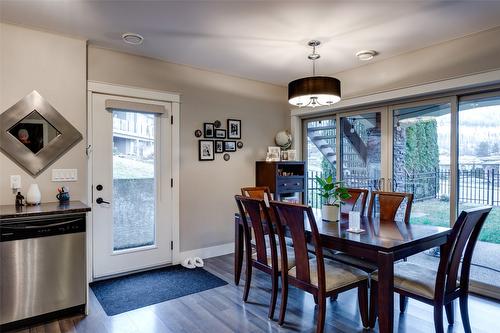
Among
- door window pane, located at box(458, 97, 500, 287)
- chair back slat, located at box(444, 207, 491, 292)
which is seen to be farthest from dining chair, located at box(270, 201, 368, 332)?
door window pane, located at box(458, 97, 500, 287)

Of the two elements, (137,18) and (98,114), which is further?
(98,114)

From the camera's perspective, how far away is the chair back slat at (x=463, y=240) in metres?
1.98

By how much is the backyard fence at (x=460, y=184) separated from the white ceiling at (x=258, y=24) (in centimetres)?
141

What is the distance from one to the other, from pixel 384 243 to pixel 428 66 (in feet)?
7.82

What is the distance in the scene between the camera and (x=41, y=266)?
8.07 feet

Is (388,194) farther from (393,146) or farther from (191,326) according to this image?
(191,326)

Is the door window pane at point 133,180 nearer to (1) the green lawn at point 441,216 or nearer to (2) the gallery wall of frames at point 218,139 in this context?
(2) the gallery wall of frames at point 218,139

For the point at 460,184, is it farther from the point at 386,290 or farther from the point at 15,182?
the point at 15,182

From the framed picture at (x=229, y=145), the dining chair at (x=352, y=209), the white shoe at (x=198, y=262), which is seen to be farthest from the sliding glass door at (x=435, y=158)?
the white shoe at (x=198, y=262)

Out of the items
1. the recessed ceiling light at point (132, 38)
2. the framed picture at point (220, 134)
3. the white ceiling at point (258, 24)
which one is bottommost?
the framed picture at point (220, 134)

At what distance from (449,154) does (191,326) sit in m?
3.16

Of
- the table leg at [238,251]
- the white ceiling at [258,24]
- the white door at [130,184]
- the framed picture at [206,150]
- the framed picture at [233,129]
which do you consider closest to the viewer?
the white ceiling at [258,24]

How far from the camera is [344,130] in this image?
179 inches

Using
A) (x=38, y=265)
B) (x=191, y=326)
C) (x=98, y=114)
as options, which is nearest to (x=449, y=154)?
(x=191, y=326)
